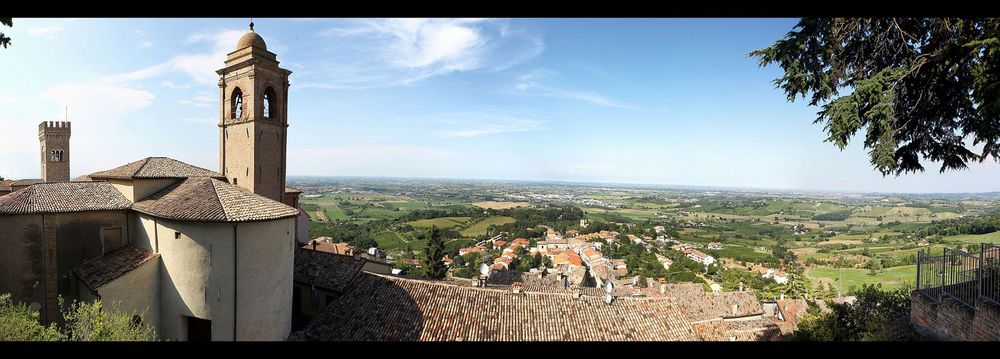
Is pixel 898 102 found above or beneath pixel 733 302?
above

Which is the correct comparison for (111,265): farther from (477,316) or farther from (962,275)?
(962,275)

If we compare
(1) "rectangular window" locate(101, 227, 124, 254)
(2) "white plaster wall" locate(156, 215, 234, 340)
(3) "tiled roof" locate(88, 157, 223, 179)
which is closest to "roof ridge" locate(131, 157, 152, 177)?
(3) "tiled roof" locate(88, 157, 223, 179)

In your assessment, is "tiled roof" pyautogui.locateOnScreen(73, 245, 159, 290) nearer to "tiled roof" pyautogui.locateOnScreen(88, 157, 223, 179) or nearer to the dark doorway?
the dark doorway

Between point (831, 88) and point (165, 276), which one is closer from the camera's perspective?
point (831, 88)

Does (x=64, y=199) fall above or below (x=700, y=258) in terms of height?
above

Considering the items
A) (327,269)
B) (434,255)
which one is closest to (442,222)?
(434,255)

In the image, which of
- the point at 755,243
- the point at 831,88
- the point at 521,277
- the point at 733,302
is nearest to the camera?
the point at 831,88
